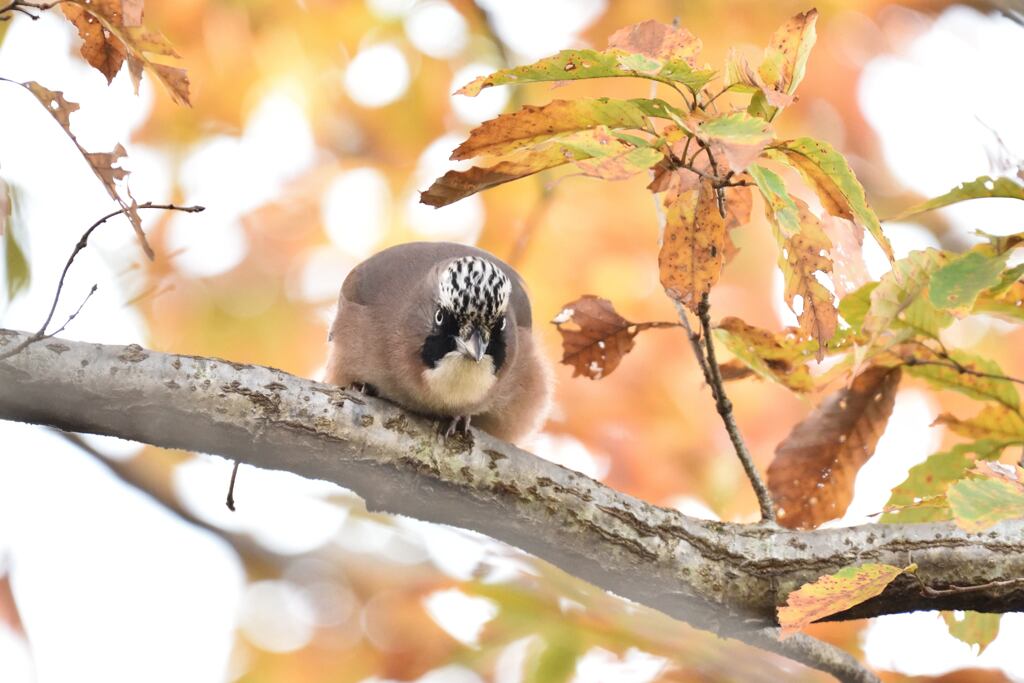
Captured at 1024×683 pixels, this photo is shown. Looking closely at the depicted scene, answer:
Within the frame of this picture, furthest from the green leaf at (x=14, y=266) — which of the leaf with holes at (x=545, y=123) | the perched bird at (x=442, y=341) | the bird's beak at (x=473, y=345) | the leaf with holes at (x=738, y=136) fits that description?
the leaf with holes at (x=738, y=136)

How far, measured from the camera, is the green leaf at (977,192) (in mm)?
2910

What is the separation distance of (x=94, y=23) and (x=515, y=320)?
7.19ft

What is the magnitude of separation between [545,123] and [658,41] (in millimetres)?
407

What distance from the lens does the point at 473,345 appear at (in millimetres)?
4156

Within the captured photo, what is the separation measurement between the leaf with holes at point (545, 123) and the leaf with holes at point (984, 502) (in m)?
1.22

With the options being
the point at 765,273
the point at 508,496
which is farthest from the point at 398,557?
the point at 765,273

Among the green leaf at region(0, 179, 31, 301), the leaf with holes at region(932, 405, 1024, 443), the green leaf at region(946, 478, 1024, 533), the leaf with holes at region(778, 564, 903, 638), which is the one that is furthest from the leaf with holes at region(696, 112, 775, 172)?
the green leaf at region(0, 179, 31, 301)

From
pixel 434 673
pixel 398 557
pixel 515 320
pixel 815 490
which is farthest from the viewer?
pixel 398 557

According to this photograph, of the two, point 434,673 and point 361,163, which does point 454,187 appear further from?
point 361,163

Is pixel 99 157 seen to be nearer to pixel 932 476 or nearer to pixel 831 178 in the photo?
pixel 831 178

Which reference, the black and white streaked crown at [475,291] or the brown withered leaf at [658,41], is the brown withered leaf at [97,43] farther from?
the black and white streaked crown at [475,291]

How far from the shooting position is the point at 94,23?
9.79ft

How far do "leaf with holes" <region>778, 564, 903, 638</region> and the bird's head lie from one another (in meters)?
1.72

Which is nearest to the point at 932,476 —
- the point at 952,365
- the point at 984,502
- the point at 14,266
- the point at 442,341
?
the point at 952,365
